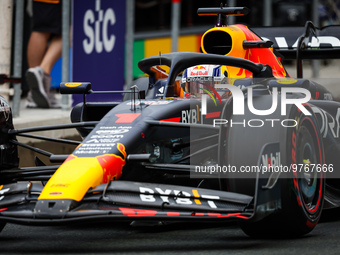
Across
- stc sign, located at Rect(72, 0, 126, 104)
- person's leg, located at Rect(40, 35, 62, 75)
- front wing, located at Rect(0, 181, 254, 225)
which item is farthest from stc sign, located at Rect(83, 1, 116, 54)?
front wing, located at Rect(0, 181, 254, 225)

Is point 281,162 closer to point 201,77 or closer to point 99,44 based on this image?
point 201,77

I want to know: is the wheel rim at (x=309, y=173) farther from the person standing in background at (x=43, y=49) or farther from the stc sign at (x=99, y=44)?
the person standing in background at (x=43, y=49)

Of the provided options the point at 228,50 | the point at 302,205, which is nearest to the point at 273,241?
the point at 302,205

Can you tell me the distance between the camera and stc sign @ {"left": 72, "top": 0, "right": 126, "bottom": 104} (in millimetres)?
9484

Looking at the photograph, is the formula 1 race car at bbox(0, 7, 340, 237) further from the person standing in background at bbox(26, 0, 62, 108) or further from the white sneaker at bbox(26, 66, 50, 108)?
the person standing in background at bbox(26, 0, 62, 108)

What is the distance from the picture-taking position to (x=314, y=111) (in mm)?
5848

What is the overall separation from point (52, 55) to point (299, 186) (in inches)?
220

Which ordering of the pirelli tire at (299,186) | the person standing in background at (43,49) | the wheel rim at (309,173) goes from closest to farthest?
the pirelli tire at (299,186), the wheel rim at (309,173), the person standing in background at (43,49)

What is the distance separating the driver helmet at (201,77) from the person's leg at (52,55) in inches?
161

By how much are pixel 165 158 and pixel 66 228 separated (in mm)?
781

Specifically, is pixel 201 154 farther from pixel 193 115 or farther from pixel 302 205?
pixel 302 205

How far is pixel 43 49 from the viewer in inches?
403

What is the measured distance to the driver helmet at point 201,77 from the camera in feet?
20.0

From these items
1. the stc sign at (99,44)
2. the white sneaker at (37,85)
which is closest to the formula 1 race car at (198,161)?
the stc sign at (99,44)
